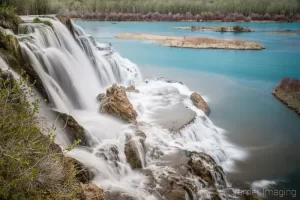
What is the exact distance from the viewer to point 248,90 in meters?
20.9

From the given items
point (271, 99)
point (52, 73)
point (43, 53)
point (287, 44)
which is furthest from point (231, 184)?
point (287, 44)

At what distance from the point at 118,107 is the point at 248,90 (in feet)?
41.5

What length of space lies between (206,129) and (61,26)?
9277mm

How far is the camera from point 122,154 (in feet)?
30.2

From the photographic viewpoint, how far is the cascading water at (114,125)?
8383 mm

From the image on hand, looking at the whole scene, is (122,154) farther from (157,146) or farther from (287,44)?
(287,44)

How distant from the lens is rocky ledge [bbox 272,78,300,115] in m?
17.4

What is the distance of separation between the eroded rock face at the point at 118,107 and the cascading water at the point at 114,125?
0.32 metres

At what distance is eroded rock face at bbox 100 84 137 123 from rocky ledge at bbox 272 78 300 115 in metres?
10.6

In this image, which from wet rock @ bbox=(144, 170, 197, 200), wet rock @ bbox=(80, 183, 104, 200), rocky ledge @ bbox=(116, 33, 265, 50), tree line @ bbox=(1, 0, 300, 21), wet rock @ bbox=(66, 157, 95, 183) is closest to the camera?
wet rock @ bbox=(80, 183, 104, 200)

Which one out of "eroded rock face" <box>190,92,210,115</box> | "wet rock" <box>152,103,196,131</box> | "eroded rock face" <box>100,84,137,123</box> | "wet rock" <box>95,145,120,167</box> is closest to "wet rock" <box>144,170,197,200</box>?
"wet rock" <box>95,145,120,167</box>

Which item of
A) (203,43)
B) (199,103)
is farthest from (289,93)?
(203,43)

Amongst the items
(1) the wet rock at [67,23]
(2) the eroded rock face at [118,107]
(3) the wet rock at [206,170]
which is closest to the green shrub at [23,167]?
(3) the wet rock at [206,170]

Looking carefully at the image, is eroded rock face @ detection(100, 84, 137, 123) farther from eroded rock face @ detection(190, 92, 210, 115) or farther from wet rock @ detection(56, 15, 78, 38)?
wet rock @ detection(56, 15, 78, 38)
